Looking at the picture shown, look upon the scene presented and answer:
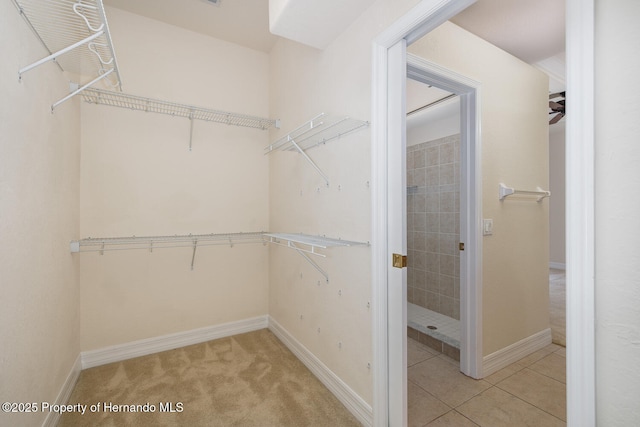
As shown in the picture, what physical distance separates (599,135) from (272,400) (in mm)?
1937

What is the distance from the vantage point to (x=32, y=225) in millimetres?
1279

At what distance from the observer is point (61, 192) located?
166 centimetres

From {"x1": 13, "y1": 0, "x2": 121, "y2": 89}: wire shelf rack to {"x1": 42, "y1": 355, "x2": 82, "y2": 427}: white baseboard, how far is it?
1.63m

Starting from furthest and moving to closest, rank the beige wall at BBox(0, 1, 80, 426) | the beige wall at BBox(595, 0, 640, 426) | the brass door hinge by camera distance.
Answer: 1. the brass door hinge
2. the beige wall at BBox(0, 1, 80, 426)
3. the beige wall at BBox(595, 0, 640, 426)

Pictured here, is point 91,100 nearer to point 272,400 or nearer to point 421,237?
point 272,400

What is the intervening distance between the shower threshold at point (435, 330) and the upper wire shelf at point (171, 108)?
2.32 m

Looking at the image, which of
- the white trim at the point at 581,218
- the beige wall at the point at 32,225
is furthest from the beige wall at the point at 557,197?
the beige wall at the point at 32,225

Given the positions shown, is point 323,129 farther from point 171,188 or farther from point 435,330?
point 435,330

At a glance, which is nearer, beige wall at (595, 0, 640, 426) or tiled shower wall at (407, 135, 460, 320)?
beige wall at (595, 0, 640, 426)

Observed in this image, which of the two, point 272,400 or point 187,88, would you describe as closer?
point 272,400

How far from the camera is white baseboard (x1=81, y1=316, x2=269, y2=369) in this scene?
2094 millimetres

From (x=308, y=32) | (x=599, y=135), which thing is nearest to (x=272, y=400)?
(x=599, y=135)

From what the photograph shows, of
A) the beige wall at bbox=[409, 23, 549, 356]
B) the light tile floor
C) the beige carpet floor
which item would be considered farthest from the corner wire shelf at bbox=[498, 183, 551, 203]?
the beige carpet floor

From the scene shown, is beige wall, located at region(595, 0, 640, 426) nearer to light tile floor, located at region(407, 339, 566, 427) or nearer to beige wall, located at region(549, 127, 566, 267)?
light tile floor, located at region(407, 339, 566, 427)
